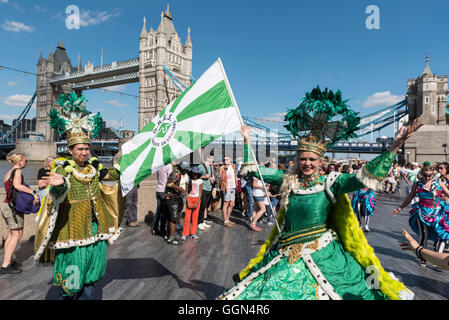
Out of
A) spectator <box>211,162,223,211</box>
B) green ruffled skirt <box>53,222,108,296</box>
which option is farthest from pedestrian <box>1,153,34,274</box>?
spectator <box>211,162,223,211</box>

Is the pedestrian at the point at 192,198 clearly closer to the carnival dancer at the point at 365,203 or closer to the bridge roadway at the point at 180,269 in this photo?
the bridge roadway at the point at 180,269

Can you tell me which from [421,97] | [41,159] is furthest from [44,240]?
[41,159]

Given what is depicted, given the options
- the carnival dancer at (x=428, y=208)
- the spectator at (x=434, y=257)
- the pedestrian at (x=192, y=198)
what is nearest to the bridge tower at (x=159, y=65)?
the pedestrian at (x=192, y=198)

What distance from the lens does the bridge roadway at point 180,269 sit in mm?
3383

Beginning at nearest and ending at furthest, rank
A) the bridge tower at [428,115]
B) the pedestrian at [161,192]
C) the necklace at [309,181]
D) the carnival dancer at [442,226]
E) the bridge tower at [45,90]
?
the necklace at [309,181]
the carnival dancer at [442,226]
the pedestrian at [161,192]
the bridge tower at [428,115]
the bridge tower at [45,90]

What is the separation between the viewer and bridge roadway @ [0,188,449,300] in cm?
338

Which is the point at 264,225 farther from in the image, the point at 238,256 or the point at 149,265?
the point at 149,265

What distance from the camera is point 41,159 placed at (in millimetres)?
56531

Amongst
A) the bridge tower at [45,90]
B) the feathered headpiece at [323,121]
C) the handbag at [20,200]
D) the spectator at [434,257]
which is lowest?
the handbag at [20,200]

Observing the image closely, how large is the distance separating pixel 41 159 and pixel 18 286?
208 feet

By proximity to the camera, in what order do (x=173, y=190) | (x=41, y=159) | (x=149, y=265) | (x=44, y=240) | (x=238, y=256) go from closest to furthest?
(x=44, y=240), (x=149, y=265), (x=238, y=256), (x=173, y=190), (x=41, y=159)

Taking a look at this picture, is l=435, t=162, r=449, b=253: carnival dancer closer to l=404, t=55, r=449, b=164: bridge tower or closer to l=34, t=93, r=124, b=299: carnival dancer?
l=34, t=93, r=124, b=299: carnival dancer

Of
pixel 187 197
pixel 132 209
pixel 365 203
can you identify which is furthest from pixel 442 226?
pixel 132 209
